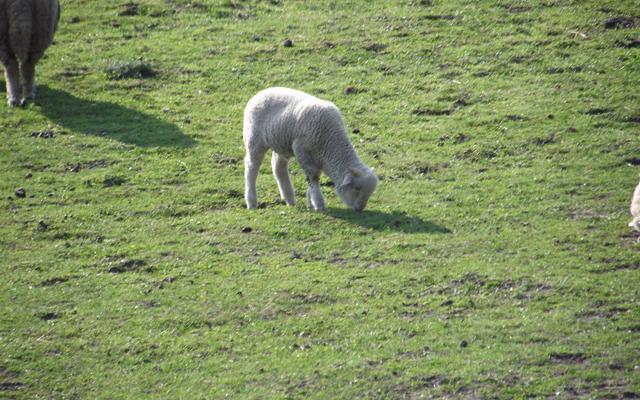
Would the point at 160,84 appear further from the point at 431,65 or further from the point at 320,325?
the point at 320,325

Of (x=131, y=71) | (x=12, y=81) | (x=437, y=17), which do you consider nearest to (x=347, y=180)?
(x=131, y=71)

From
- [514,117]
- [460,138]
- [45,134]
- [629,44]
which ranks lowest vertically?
[45,134]

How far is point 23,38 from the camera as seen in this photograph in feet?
55.7

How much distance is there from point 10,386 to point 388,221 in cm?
488

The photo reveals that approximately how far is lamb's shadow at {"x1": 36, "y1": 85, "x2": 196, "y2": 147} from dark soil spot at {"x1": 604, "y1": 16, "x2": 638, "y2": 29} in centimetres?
766

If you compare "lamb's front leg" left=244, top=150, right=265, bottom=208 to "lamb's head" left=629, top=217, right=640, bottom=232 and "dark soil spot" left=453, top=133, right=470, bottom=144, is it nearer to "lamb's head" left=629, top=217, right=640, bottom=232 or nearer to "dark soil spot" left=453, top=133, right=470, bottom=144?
"dark soil spot" left=453, top=133, right=470, bottom=144

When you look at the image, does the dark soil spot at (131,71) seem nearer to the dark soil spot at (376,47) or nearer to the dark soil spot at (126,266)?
the dark soil spot at (376,47)

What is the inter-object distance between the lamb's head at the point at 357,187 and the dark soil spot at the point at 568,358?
391cm

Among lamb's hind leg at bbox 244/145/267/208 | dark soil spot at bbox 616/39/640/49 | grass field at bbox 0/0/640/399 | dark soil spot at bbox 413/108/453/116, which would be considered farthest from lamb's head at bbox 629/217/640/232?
dark soil spot at bbox 616/39/640/49

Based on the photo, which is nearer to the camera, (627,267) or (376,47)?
(627,267)

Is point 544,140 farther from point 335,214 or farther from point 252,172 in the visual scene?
point 252,172

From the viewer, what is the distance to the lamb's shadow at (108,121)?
16.1 metres

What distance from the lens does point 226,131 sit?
1628cm

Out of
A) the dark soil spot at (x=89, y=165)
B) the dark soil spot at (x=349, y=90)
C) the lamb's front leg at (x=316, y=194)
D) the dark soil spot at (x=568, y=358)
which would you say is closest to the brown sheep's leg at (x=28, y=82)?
the dark soil spot at (x=89, y=165)
